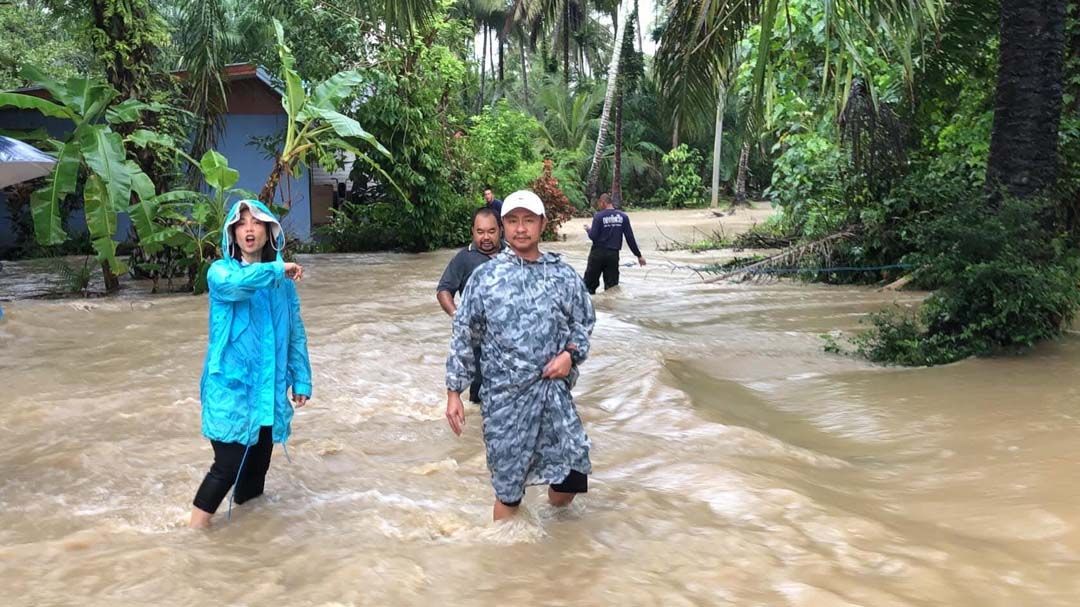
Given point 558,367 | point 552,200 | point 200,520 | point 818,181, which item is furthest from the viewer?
point 552,200

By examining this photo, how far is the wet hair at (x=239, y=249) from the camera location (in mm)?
4344

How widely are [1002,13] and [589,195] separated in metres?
30.4

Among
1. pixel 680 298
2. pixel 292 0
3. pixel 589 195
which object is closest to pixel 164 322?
pixel 680 298

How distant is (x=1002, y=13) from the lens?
8.62 metres

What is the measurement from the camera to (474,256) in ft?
21.7

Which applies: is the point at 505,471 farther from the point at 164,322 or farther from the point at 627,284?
the point at 627,284

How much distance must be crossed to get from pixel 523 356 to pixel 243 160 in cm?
1823

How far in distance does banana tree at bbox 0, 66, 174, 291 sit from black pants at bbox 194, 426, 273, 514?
6.95 m

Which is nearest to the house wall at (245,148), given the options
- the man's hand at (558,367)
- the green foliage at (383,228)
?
the green foliage at (383,228)

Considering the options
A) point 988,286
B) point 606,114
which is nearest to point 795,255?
point 988,286

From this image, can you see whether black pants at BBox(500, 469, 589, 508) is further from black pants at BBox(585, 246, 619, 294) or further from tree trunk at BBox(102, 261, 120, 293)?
tree trunk at BBox(102, 261, 120, 293)

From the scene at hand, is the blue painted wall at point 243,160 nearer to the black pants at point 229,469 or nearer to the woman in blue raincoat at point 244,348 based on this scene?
the black pants at point 229,469

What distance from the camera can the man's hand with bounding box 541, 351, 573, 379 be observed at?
408 cm

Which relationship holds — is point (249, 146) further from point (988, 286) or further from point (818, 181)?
point (988, 286)
